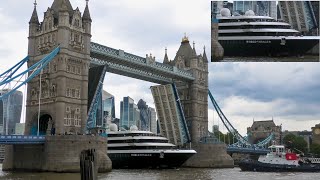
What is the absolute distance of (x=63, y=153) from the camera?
186 ft

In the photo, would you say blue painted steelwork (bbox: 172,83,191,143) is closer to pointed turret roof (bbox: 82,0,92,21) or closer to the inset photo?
pointed turret roof (bbox: 82,0,92,21)

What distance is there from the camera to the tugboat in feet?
210

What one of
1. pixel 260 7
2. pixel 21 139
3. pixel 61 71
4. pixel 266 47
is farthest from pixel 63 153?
pixel 266 47

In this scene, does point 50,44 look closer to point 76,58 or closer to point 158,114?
point 76,58

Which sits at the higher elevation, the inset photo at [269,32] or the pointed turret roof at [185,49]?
the pointed turret roof at [185,49]

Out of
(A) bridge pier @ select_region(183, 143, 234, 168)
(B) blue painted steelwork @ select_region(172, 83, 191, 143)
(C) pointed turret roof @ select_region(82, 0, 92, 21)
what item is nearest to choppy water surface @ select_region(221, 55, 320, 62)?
(C) pointed turret roof @ select_region(82, 0, 92, 21)

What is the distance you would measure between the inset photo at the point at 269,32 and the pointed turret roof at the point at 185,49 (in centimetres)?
6360

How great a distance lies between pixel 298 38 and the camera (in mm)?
27859

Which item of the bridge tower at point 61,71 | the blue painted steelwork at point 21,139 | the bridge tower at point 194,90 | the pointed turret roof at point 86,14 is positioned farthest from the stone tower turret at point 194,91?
the blue painted steelwork at point 21,139

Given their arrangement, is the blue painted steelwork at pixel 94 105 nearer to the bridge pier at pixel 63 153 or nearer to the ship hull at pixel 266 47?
the bridge pier at pixel 63 153

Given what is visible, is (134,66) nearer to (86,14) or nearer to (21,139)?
(86,14)

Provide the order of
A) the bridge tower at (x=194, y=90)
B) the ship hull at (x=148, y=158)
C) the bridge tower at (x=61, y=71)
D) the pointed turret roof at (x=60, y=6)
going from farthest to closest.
→ the bridge tower at (x=194, y=90)
the ship hull at (x=148, y=158)
the pointed turret roof at (x=60, y=6)
the bridge tower at (x=61, y=71)

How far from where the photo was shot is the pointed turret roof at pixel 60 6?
213 ft

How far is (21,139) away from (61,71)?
11798 millimetres
